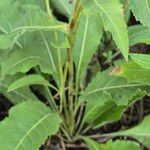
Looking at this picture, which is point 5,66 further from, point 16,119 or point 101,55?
point 101,55

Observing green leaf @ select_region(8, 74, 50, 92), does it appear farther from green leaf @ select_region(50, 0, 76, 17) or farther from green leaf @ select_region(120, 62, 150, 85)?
green leaf @ select_region(50, 0, 76, 17)

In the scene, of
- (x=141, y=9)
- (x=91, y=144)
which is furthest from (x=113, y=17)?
(x=91, y=144)

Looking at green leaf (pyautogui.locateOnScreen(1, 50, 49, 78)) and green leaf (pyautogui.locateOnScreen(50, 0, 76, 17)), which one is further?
green leaf (pyautogui.locateOnScreen(50, 0, 76, 17))

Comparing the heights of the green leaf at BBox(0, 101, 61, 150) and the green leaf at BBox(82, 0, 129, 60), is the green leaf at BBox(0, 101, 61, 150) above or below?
below

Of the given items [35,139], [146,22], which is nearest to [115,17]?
[146,22]

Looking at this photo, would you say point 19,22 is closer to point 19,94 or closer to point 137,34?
point 19,94

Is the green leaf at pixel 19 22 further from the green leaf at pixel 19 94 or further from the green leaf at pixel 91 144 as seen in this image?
the green leaf at pixel 91 144


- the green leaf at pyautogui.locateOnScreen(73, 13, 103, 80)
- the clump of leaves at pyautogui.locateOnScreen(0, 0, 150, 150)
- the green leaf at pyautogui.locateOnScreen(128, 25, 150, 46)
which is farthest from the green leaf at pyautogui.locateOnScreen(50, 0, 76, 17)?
the green leaf at pyautogui.locateOnScreen(128, 25, 150, 46)
